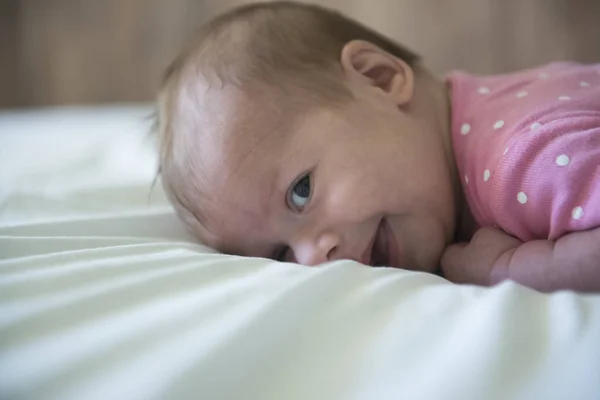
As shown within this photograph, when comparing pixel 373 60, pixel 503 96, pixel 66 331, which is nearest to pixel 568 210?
pixel 503 96

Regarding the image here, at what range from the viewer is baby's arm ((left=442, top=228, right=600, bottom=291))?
0.57 meters

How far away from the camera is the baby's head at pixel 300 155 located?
704 millimetres

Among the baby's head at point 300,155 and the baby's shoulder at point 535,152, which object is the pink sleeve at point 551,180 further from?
the baby's head at point 300,155

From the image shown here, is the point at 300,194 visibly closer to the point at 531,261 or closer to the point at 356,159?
the point at 356,159

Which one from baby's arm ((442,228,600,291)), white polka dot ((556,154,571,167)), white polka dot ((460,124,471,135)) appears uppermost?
white polka dot ((556,154,571,167))

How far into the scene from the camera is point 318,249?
689mm

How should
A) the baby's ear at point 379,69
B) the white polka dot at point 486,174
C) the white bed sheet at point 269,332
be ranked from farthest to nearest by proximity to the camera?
the baby's ear at point 379,69 < the white polka dot at point 486,174 < the white bed sheet at point 269,332

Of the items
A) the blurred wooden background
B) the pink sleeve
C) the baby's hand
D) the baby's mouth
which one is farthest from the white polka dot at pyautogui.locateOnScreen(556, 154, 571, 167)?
the blurred wooden background

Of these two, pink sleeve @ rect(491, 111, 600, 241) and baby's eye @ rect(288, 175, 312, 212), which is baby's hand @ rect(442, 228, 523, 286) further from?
baby's eye @ rect(288, 175, 312, 212)

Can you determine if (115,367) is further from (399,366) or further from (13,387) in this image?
(399,366)

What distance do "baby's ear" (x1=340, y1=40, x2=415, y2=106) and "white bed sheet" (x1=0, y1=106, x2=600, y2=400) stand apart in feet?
1.08

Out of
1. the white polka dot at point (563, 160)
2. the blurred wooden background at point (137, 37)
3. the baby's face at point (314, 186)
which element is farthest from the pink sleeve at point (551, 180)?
the blurred wooden background at point (137, 37)

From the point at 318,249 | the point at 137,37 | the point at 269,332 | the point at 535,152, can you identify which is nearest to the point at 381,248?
the point at 318,249

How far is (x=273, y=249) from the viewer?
75 cm
